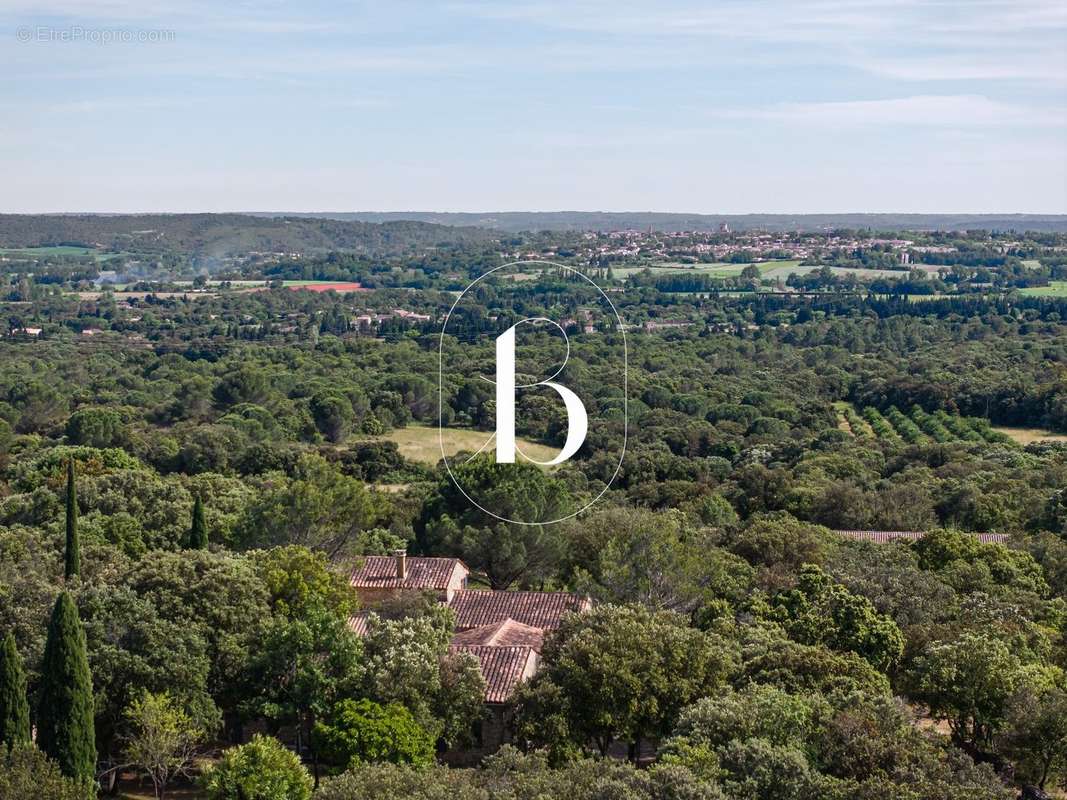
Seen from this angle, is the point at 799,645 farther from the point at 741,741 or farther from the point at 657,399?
Answer: the point at 657,399

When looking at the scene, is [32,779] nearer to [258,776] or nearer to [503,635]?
[258,776]

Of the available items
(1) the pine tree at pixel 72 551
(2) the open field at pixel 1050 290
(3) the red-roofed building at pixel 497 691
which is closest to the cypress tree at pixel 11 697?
(3) the red-roofed building at pixel 497 691

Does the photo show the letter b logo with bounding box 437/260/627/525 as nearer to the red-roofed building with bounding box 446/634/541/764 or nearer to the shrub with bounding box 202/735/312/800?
the red-roofed building with bounding box 446/634/541/764

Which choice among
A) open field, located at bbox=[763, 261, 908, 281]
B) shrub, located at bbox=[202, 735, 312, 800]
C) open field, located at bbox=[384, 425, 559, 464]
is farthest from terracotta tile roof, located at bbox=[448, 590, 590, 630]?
open field, located at bbox=[763, 261, 908, 281]

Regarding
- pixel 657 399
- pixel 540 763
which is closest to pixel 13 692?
pixel 540 763

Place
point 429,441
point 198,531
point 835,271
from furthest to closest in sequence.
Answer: point 835,271
point 429,441
point 198,531

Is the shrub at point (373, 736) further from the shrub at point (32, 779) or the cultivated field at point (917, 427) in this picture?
the cultivated field at point (917, 427)

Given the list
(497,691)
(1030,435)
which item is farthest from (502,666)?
(1030,435)

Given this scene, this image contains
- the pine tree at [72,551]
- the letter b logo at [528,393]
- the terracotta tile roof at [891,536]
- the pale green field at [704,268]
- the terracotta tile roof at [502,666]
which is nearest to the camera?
the terracotta tile roof at [502,666]
